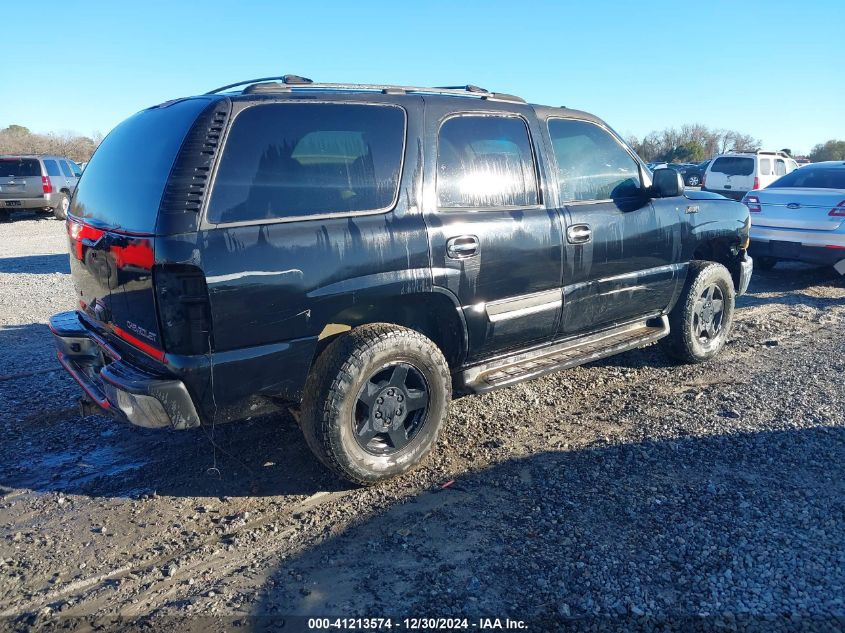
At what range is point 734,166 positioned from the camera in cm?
1675

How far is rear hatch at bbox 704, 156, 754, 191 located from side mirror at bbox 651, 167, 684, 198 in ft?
43.7

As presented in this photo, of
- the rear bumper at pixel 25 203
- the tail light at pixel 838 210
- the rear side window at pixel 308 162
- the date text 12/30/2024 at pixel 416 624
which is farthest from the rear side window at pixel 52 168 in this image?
the date text 12/30/2024 at pixel 416 624

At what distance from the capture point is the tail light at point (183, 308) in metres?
2.81

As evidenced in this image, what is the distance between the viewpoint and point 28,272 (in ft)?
32.1

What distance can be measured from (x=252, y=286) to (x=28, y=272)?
8.60m

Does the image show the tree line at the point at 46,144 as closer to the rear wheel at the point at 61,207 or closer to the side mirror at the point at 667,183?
the rear wheel at the point at 61,207

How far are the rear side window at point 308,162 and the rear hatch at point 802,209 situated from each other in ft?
22.2

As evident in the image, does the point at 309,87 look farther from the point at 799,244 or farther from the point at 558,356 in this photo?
the point at 799,244

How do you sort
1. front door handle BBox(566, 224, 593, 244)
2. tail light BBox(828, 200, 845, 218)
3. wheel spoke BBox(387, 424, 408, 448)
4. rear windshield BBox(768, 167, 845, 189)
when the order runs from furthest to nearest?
1. rear windshield BBox(768, 167, 845, 189)
2. tail light BBox(828, 200, 845, 218)
3. front door handle BBox(566, 224, 593, 244)
4. wheel spoke BBox(387, 424, 408, 448)

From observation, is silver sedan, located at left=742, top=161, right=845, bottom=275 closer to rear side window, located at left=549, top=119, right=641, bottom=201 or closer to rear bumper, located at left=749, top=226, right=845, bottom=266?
rear bumper, located at left=749, top=226, right=845, bottom=266

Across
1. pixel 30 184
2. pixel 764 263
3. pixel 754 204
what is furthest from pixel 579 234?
pixel 30 184

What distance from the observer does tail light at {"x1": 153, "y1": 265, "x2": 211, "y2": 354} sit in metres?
2.81

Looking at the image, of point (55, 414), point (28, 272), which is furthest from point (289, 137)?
point (28, 272)

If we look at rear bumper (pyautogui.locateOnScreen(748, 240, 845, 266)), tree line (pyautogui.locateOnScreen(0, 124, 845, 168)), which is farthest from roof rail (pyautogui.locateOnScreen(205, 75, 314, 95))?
tree line (pyautogui.locateOnScreen(0, 124, 845, 168))
